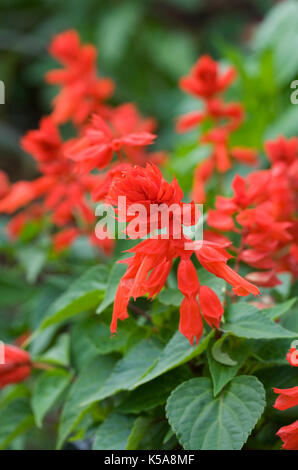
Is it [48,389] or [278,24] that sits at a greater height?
[278,24]

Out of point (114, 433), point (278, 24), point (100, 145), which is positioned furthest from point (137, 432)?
point (278, 24)

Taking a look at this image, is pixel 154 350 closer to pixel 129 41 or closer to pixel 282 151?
pixel 282 151

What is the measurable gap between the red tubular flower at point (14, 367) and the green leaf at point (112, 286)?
17 cm

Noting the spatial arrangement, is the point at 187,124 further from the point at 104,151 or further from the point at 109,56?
the point at 109,56

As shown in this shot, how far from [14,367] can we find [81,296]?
0.16m

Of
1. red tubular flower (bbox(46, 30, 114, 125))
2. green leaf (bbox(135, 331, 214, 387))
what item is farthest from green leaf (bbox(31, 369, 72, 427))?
red tubular flower (bbox(46, 30, 114, 125))

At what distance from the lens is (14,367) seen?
707 mm

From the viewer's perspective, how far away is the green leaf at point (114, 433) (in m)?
0.59

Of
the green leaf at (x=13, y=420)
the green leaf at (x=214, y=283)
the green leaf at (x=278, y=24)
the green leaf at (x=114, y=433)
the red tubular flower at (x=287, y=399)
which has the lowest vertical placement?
the green leaf at (x=13, y=420)

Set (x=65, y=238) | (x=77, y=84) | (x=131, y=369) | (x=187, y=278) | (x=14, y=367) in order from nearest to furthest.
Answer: (x=187, y=278) → (x=131, y=369) → (x=14, y=367) → (x=65, y=238) → (x=77, y=84)

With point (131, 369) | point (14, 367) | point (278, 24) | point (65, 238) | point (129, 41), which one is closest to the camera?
point (131, 369)

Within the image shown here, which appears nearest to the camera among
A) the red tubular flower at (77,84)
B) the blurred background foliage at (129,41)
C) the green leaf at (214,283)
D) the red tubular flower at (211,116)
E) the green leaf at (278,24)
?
the green leaf at (214,283)

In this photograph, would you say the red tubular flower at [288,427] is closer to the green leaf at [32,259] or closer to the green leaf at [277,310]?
the green leaf at [277,310]

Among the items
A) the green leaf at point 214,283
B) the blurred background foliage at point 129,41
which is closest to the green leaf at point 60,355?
the green leaf at point 214,283
